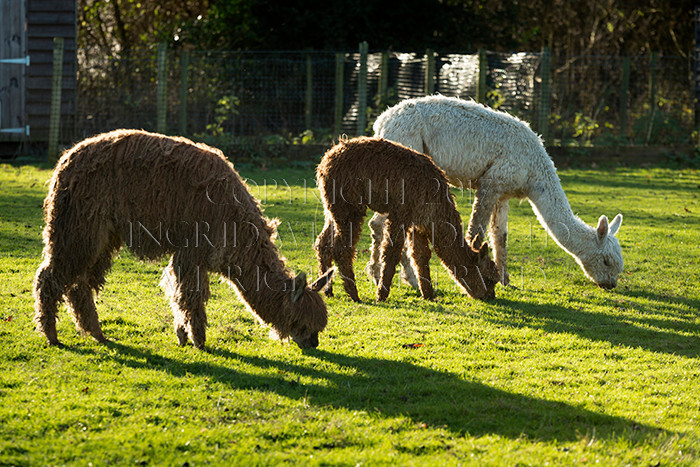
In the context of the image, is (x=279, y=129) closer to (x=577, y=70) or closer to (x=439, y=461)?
(x=577, y=70)

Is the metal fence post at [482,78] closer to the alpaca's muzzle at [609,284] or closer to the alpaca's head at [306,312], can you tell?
the alpaca's muzzle at [609,284]

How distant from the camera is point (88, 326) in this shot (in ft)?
19.7

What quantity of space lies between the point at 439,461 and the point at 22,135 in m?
15.5

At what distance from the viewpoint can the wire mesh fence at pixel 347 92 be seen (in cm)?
1744

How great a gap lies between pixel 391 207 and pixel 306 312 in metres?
2.00

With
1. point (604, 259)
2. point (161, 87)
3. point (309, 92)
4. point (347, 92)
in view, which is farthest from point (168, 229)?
point (347, 92)

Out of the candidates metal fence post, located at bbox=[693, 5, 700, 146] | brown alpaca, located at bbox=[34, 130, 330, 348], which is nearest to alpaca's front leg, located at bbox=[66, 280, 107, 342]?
brown alpaca, located at bbox=[34, 130, 330, 348]

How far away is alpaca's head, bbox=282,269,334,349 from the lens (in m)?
5.71

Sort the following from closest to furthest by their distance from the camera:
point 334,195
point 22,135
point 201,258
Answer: point 201,258 < point 334,195 < point 22,135

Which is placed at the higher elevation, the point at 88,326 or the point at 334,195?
the point at 334,195

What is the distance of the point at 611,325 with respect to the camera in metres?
7.23

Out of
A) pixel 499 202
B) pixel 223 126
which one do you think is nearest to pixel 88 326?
pixel 499 202

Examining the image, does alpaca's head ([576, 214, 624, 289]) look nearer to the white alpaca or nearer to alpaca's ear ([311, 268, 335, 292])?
the white alpaca

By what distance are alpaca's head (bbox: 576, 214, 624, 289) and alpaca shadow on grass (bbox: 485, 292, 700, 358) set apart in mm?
498
